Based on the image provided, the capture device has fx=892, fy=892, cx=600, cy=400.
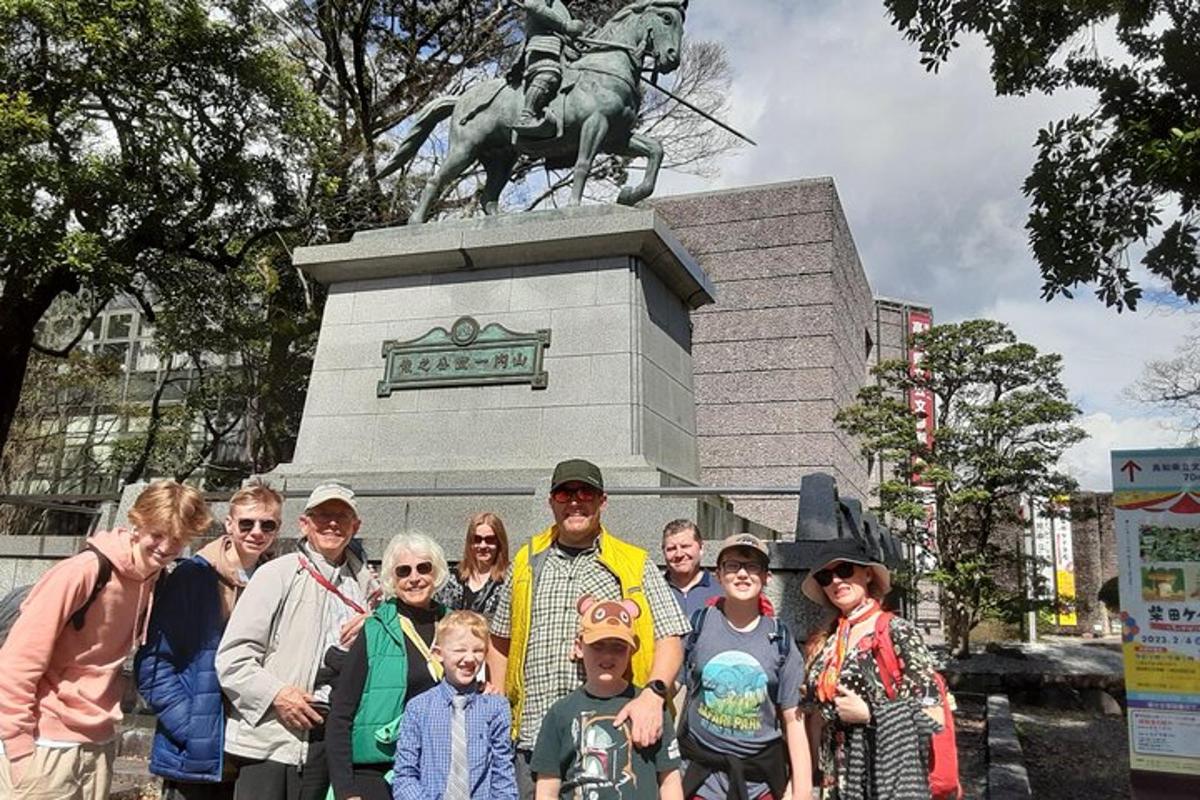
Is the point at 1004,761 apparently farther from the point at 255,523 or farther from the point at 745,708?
the point at 255,523

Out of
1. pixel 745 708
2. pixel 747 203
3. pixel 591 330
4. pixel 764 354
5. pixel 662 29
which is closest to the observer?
pixel 745 708

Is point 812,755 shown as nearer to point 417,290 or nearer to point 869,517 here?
point 869,517

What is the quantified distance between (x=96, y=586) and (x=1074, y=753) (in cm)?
939

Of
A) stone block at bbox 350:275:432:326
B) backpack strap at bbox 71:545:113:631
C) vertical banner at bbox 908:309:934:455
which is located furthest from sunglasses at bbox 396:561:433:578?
vertical banner at bbox 908:309:934:455

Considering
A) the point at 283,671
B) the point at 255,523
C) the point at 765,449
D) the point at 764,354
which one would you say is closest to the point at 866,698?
the point at 283,671

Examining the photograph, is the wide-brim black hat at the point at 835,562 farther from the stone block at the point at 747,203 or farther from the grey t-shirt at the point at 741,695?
the stone block at the point at 747,203

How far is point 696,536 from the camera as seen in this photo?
4492 mm

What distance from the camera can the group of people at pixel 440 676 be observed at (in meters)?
3.09

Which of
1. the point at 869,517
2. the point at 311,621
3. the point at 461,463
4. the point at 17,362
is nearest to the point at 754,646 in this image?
the point at 311,621

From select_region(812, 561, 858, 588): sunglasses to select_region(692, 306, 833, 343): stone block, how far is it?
16.5 meters

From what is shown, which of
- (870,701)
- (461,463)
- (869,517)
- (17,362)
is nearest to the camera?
(870,701)

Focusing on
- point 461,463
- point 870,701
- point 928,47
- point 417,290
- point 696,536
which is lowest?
point 870,701

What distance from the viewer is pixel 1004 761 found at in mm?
6797

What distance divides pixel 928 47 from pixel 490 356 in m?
4.47
